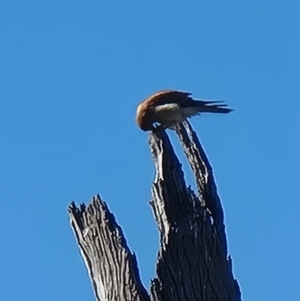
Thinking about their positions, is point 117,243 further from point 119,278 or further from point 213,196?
point 213,196

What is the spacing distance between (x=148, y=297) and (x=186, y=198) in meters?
0.82

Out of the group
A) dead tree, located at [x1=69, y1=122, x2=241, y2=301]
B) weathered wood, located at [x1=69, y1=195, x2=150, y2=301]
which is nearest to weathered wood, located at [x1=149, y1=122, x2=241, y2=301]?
dead tree, located at [x1=69, y1=122, x2=241, y2=301]

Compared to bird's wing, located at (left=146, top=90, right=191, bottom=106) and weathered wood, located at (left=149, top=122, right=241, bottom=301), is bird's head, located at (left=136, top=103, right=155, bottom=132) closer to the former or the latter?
bird's wing, located at (left=146, top=90, right=191, bottom=106)

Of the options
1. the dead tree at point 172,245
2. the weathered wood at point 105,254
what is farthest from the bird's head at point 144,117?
the weathered wood at point 105,254

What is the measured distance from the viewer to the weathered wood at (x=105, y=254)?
678cm

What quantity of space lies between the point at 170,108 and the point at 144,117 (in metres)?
0.52

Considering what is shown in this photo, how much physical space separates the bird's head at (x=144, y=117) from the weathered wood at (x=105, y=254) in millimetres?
2477

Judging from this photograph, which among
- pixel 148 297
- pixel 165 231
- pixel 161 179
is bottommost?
pixel 148 297

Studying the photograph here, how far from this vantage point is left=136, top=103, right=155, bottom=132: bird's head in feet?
31.7

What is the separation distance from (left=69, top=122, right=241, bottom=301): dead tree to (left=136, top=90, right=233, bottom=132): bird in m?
1.78

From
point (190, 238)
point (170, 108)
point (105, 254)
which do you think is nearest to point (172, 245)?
point (190, 238)

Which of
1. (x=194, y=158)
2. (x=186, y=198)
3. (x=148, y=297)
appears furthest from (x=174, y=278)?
(x=194, y=158)

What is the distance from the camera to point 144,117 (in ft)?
32.2

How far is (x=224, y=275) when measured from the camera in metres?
6.86
